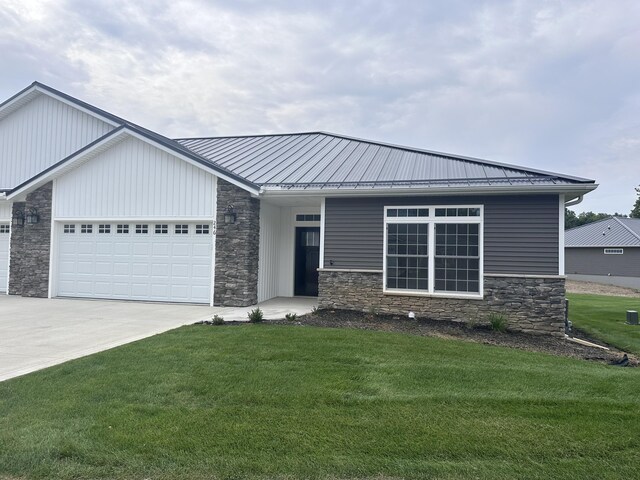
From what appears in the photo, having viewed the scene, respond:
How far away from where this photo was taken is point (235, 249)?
11.4 metres

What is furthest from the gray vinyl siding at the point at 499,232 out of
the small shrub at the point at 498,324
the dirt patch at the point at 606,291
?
the dirt patch at the point at 606,291

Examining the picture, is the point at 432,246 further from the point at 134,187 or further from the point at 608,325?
the point at 134,187

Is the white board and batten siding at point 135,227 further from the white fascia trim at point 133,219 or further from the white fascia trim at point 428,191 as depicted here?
the white fascia trim at point 428,191

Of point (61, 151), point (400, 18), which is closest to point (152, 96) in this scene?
point (61, 151)

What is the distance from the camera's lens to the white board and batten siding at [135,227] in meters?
11.9

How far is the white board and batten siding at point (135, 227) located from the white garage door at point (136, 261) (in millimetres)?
29

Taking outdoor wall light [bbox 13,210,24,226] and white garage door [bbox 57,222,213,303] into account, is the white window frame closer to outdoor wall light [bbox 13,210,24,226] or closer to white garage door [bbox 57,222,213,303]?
white garage door [bbox 57,222,213,303]

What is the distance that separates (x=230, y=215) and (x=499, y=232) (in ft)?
22.6

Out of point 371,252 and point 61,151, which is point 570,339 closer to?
point 371,252

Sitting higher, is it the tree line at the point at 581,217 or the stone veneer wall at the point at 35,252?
the tree line at the point at 581,217

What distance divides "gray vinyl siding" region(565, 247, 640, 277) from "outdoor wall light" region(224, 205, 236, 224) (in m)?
32.5

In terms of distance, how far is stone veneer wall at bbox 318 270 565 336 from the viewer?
9.16 metres

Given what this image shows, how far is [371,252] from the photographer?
413 inches

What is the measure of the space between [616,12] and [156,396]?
537 inches
